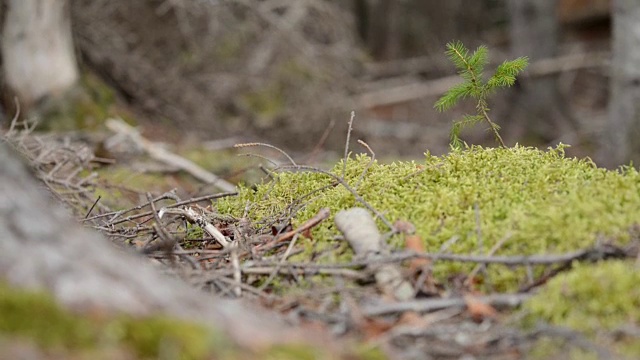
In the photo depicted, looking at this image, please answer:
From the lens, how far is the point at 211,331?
1.69 meters

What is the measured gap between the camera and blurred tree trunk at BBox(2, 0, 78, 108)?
711 cm

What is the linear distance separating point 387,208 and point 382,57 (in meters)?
16.5

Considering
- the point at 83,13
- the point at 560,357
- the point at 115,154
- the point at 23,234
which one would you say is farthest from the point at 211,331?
the point at 83,13

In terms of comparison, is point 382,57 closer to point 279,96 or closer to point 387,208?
point 279,96

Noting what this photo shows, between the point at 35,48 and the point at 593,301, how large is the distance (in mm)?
6623

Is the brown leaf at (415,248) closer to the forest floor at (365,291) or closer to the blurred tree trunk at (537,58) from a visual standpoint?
the forest floor at (365,291)

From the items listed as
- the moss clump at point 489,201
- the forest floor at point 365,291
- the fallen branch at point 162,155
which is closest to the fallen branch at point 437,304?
the forest floor at point 365,291

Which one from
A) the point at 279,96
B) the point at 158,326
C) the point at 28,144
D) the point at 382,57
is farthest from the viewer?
the point at 382,57

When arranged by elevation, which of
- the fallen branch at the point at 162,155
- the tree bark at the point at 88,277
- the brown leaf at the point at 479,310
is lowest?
the tree bark at the point at 88,277

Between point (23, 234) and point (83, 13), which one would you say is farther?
point (83, 13)

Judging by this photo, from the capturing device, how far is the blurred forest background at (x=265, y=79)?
7.89 metres

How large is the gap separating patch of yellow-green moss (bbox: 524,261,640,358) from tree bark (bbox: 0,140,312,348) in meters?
0.75

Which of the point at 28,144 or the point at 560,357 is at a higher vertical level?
the point at 28,144

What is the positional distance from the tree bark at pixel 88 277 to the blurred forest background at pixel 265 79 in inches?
231
